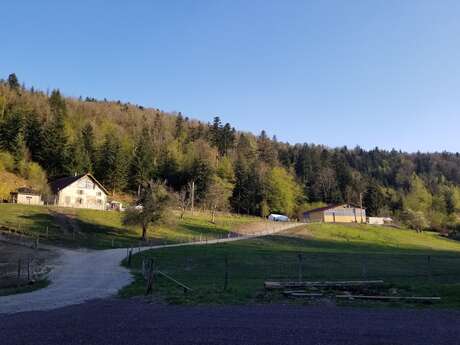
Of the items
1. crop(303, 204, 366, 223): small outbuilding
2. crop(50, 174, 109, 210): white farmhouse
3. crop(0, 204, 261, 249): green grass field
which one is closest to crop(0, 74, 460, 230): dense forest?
crop(303, 204, 366, 223): small outbuilding

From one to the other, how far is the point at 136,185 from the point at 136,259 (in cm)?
7982

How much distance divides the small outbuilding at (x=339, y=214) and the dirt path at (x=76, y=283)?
A: 80975 millimetres

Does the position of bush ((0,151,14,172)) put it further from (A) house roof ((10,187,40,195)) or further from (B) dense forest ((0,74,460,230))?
(A) house roof ((10,187,40,195))

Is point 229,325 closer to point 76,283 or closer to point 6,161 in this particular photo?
point 76,283

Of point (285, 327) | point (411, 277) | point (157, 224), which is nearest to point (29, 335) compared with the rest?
point (285, 327)

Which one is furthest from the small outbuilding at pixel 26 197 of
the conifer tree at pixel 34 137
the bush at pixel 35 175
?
the conifer tree at pixel 34 137

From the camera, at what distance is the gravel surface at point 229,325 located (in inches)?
400

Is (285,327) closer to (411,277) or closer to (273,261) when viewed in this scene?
(411,277)

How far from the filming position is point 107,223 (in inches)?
2621

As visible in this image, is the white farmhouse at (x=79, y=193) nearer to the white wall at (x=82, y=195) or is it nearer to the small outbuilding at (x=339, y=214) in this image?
the white wall at (x=82, y=195)

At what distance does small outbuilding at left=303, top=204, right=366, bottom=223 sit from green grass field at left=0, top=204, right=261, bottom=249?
42793mm

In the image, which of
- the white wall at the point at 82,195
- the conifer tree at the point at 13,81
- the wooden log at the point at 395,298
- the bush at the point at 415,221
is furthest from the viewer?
the conifer tree at the point at 13,81

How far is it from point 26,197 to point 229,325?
7911cm

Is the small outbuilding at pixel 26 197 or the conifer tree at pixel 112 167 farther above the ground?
the conifer tree at pixel 112 167
